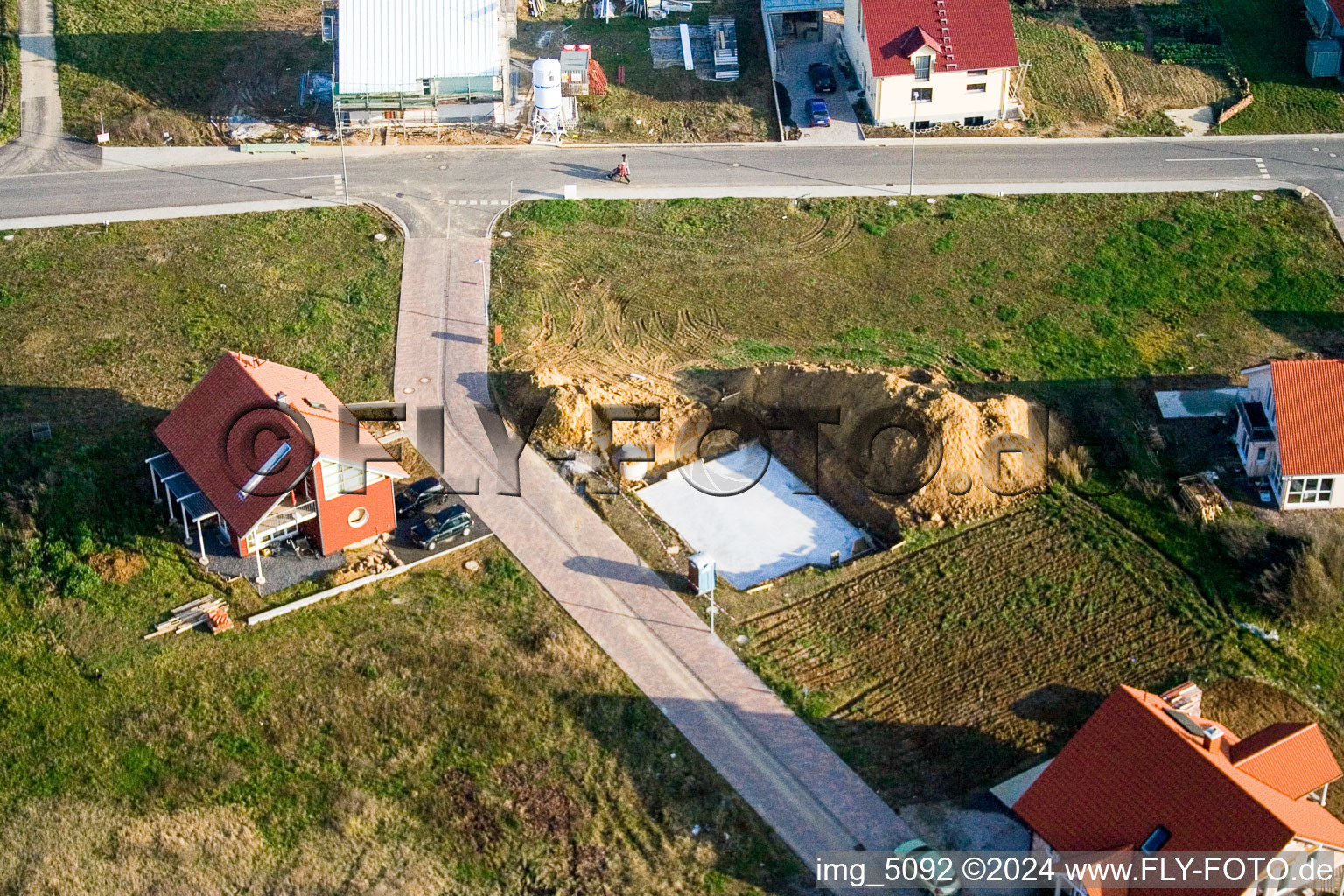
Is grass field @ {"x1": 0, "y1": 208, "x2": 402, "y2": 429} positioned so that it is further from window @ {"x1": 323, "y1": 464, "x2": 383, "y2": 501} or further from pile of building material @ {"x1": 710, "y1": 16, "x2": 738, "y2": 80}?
pile of building material @ {"x1": 710, "y1": 16, "x2": 738, "y2": 80}

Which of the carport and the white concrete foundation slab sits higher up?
the carport

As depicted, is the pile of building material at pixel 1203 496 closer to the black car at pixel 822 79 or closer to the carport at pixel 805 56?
the carport at pixel 805 56

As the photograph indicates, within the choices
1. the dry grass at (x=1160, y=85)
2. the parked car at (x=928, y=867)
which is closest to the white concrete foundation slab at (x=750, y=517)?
the parked car at (x=928, y=867)

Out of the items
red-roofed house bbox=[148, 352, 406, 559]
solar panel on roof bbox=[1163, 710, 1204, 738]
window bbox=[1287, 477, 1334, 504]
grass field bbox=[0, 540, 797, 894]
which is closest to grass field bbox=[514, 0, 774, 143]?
red-roofed house bbox=[148, 352, 406, 559]

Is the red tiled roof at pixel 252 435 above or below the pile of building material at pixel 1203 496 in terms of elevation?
above

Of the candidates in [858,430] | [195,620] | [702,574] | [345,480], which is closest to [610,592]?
[702,574]

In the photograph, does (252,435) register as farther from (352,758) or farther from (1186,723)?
(1186,723)
